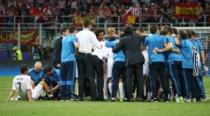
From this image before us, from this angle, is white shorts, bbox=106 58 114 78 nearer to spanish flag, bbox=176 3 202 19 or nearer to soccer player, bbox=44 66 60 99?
soccer player, bbox=44 66 60 99

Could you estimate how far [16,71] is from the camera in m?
42.2

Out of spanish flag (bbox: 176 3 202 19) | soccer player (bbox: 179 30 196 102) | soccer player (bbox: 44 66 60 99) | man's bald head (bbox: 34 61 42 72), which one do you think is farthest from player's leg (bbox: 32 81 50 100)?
spanish flag (bbox: 176 3 202 19)

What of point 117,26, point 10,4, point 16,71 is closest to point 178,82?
point 16,71

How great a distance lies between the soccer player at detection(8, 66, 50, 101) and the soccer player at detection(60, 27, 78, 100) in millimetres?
817

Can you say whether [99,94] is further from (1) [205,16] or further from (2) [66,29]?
(1) [205,16]

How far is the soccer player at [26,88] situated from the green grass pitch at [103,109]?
5.13 feet

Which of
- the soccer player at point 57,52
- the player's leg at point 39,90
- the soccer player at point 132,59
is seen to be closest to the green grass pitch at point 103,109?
the soccer player at point 132,59

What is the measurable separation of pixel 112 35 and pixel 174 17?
79.7 ft

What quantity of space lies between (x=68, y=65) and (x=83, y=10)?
1045 inches

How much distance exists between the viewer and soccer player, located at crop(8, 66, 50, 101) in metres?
23.9

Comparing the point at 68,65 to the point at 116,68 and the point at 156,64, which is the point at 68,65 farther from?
the point at 156,64

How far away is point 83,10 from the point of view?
50.4m

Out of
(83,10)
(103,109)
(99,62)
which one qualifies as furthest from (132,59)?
(83,10)

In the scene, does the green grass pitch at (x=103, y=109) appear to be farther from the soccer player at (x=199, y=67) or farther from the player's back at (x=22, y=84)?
the player's back at (x=22, y=84)
